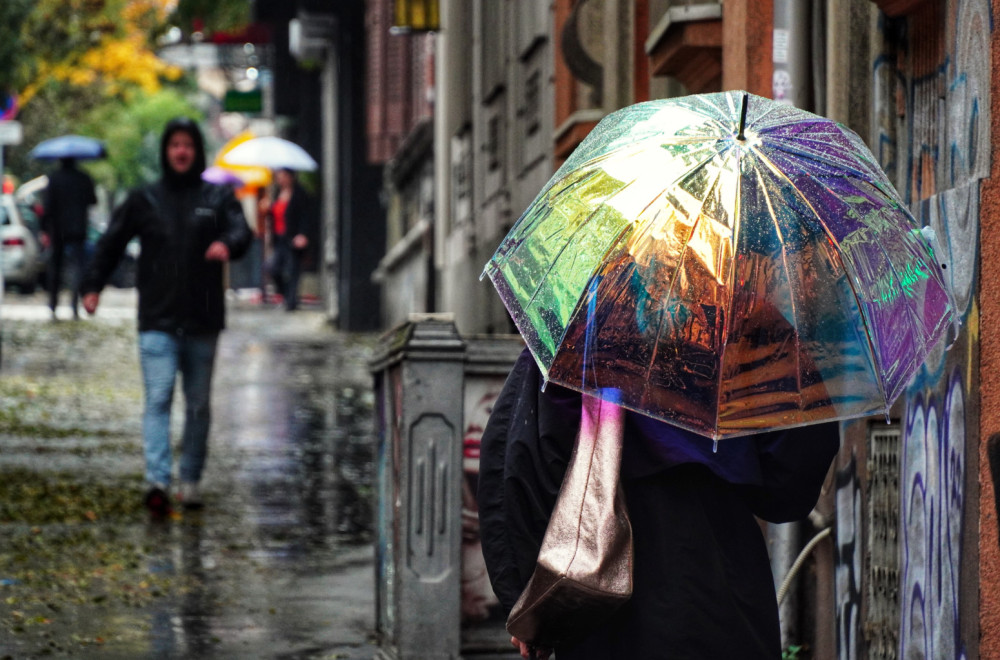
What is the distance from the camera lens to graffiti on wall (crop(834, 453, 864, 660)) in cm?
538

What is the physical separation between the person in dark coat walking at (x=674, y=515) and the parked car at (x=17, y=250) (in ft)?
92.8

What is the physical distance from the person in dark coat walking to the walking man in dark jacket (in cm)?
622

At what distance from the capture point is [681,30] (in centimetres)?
713

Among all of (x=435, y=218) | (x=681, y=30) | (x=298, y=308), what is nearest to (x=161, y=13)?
(x=298, y=308)

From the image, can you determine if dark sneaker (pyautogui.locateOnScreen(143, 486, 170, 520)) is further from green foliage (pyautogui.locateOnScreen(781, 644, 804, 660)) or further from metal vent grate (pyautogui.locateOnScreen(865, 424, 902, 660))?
metal vent grate (pyautogui.locateOnScreen(865, 424, 902, 660))

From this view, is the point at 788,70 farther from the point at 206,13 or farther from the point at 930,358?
the point at 206,13

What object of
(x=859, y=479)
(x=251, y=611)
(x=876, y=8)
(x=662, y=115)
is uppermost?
(x=876, y=8)

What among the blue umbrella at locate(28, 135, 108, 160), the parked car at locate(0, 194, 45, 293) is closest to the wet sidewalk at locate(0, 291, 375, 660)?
the blue umbrella at locate(28, 135, 108, 160)

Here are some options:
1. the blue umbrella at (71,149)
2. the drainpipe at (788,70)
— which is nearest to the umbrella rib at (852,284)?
the drainpipe at (788,70)

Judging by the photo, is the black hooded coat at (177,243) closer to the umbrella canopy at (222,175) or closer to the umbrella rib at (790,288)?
the umbrella rib at (790,288)

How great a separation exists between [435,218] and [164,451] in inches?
429

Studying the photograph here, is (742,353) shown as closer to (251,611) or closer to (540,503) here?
(540,503)

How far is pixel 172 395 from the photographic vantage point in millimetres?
9453

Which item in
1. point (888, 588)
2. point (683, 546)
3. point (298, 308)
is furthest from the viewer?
point (298, 308)
